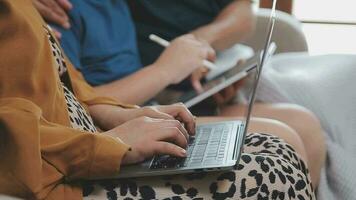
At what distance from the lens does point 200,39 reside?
146cm

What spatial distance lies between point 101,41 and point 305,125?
19.0 inches

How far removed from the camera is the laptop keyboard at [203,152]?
2.56 feet

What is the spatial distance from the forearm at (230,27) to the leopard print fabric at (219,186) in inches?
27.8

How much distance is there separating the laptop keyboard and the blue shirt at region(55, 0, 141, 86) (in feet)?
1.38

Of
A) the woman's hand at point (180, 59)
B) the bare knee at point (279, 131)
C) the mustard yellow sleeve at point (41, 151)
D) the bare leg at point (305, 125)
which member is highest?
the mustard yellow sleeve at point (41, 151)

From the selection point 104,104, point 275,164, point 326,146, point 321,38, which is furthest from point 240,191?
point 321,38

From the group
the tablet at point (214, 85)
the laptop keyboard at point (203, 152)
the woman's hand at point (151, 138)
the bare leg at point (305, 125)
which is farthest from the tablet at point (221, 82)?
the woman's hand at point (151, 138)

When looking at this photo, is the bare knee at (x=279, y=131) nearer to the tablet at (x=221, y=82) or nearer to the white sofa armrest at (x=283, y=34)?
the tablet at (x=221, y=82)

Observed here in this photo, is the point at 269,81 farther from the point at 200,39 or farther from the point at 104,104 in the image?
the point at 104,104

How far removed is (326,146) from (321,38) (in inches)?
60.5

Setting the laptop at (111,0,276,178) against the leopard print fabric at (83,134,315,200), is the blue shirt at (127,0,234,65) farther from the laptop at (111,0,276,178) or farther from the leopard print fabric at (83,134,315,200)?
the leopard print fabric at (83,134,315,200)

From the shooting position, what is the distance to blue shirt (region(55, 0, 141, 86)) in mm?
1276

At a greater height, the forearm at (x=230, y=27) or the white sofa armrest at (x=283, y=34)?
the forearm at (x=230, y=27)

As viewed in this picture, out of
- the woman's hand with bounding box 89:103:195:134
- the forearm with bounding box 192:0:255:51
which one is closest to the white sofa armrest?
the forearm with bounding box 192:0:255:51
